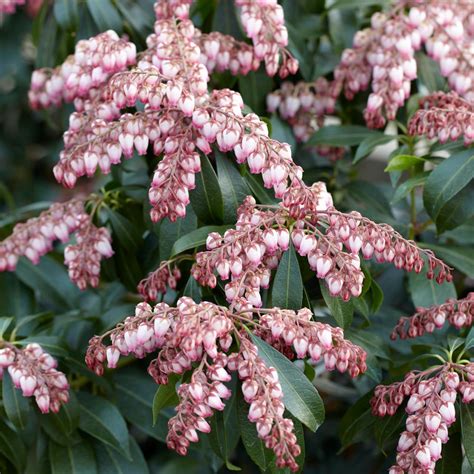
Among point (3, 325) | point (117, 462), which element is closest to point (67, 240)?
point (3, 325)

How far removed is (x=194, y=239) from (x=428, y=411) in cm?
42

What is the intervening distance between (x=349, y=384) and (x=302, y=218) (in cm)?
96

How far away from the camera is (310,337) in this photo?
120cm

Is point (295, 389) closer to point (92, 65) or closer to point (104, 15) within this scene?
point (92, 65)

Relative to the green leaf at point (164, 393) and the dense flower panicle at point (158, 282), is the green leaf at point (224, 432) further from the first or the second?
the dense flower panicle at point (158, 282)

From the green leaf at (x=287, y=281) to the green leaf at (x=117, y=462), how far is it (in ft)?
1.59

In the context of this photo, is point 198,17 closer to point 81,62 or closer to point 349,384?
point 81,62

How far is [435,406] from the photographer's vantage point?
4.08ft

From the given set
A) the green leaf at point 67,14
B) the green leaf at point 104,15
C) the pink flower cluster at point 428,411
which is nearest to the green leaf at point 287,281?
the pink flower cluster at point 428,411

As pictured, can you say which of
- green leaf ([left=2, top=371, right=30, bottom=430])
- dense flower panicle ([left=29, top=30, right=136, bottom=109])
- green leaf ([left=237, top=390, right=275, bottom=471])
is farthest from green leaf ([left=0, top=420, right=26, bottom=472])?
dense flower panicle ([left=29, top=30, right=136, bottom=109])

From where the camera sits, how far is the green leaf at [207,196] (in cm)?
138

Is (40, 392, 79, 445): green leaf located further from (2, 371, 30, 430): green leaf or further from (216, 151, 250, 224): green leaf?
(216, 151, 250, 224): green leaf

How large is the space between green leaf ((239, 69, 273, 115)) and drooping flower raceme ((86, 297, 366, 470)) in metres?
0.58

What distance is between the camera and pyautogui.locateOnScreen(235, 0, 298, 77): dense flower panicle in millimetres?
1526
